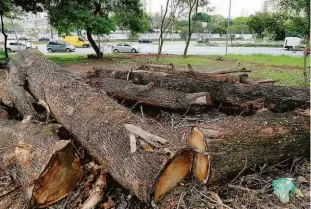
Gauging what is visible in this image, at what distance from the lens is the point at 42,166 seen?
288 centimetres

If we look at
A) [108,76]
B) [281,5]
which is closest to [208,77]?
[108,76]

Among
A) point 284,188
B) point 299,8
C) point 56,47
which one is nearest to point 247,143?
point 284,188

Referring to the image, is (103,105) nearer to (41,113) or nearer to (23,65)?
(41,113)

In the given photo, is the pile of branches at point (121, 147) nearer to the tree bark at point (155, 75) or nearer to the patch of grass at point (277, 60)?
the tree bark at point (155, 75)

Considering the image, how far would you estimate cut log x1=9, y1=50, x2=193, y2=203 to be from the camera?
8.80ft

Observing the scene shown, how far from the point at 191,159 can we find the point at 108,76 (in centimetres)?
376

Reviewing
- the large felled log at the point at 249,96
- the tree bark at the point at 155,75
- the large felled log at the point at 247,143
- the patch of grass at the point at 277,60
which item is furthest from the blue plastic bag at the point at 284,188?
the patch of grass at the point at 277,60

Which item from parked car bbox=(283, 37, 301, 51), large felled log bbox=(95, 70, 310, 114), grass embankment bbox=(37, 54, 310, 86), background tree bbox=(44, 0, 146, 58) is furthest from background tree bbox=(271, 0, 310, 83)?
parked car bbox=(283, 37, 301, 51)

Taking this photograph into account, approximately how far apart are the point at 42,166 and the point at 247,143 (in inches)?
78.6

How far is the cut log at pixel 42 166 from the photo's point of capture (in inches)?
114

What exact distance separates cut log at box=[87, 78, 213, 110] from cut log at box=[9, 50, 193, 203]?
79cm

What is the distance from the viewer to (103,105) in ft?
12.1

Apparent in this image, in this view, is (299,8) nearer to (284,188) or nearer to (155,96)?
(155,96)

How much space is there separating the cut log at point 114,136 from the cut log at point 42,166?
32 cm
